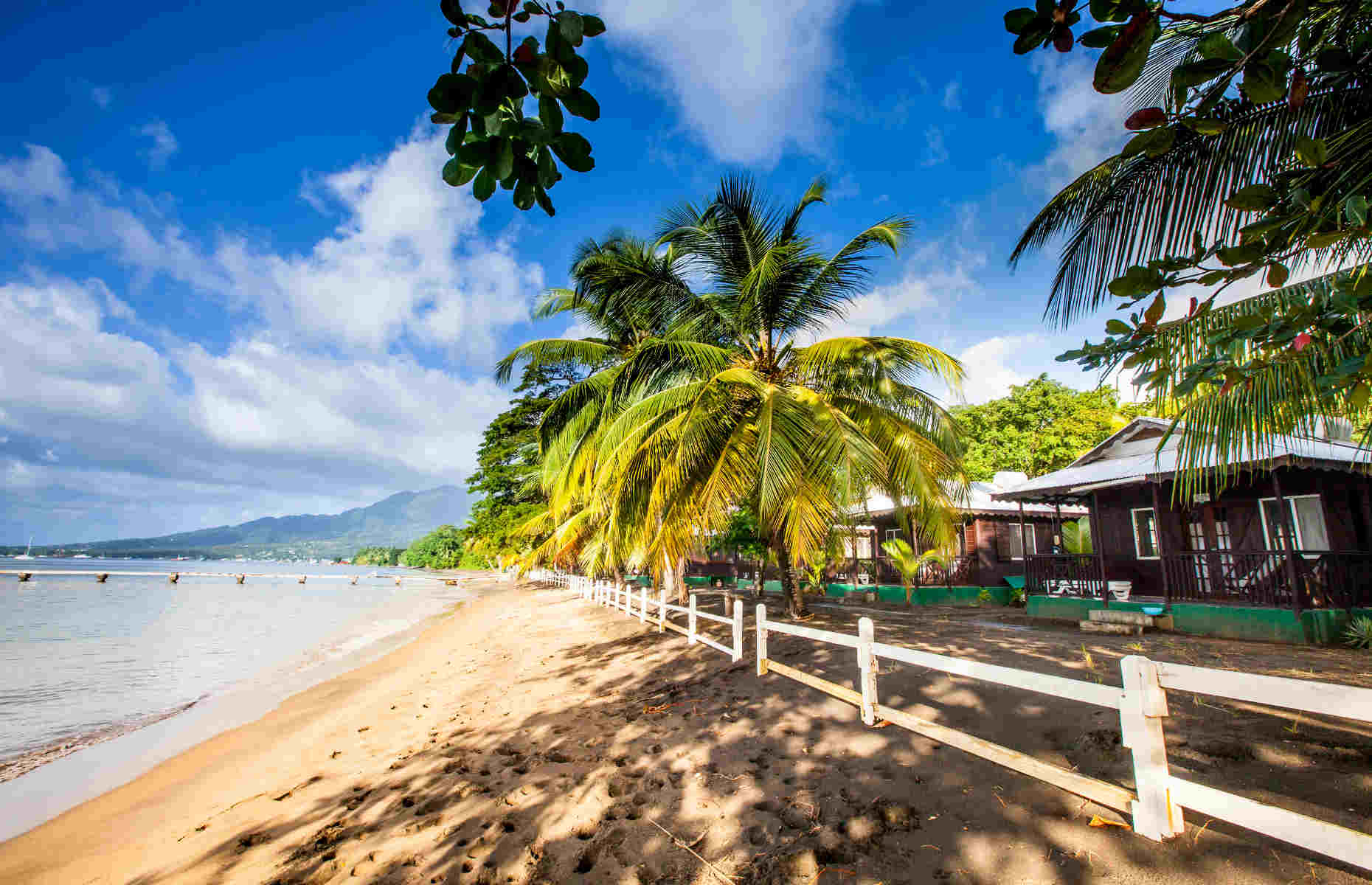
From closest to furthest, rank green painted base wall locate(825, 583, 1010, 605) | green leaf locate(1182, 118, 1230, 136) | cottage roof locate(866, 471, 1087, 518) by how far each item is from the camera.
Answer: green leaf locate(1182, 118, 1230, 136)
green painted base wall locate(825, 583, 1010, 605)
cottage roof locate(866, 471, 1087, 518)

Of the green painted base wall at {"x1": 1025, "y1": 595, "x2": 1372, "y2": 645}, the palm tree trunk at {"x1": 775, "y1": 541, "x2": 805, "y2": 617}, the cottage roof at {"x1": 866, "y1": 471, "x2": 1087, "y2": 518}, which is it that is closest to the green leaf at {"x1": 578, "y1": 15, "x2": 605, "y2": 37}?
the palm tree trunk at {"x1": 775, "y1": 541, "x2": 805, "y2": 617}

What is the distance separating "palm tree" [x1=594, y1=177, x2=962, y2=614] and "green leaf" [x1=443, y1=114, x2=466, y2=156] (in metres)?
6.90

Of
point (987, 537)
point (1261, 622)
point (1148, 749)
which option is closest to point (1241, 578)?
point (1261, 622)

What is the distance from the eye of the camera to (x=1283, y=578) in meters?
10.3

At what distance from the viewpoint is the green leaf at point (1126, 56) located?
1491 millimetres

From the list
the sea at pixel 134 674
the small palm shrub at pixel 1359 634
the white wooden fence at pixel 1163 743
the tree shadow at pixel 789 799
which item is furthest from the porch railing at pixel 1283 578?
the sea at pixel 134 674

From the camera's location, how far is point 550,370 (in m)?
27.7

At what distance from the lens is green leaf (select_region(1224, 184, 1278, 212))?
2.00m

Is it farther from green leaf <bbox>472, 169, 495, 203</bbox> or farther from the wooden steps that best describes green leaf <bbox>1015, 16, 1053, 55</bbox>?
the wooden steps

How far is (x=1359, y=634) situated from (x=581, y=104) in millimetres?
12892

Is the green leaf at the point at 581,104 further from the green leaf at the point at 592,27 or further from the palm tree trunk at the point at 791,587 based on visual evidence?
the palm tree trunk at the point at 791,587

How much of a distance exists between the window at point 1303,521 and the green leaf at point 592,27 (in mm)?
15616

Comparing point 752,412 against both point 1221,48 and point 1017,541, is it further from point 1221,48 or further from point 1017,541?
point 1017,541

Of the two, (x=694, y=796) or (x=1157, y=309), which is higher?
(x=1157, y=309)
